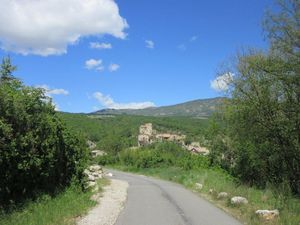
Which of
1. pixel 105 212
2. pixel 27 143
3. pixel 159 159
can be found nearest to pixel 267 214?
pixel 105 212

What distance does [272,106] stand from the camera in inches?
1045

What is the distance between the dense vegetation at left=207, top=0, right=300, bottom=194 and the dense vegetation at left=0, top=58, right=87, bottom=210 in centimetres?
1107

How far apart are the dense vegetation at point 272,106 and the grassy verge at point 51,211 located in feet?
38.1

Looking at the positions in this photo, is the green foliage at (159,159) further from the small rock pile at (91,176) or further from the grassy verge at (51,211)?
the grassy verge at (51,211)

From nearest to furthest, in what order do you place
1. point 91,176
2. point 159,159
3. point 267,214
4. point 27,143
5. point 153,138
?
Result: 1. point 267,214
2. point 27,143
3. point 91,176
4. point 159,159
5. point 153,138

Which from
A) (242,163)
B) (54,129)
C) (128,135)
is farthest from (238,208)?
(128,135)

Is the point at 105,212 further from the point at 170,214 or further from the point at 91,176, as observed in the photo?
the point at 91,176

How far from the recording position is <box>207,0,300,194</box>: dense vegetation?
22891mm

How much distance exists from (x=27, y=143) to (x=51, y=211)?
8.58ft

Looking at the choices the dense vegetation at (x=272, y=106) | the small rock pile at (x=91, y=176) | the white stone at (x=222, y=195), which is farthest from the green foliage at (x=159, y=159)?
the white stone at (x=222, y=195)

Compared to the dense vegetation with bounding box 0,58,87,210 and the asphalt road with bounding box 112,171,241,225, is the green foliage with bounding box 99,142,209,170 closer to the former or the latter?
the asphalt road with bounding box 112,171,241,225

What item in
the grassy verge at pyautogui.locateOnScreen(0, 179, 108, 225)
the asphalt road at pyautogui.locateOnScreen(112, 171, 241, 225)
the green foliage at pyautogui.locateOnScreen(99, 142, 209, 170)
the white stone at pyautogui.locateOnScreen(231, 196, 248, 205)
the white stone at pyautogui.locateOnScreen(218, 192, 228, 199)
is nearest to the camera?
the grassy verge at pyautogui.locateOnScreen(0, 179, 108, 225)

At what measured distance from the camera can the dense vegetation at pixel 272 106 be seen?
75.1 feet

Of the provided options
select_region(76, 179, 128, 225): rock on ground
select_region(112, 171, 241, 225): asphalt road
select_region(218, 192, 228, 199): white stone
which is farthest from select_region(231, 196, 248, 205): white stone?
select_region(76, 179, 128, 225): rock on ground
